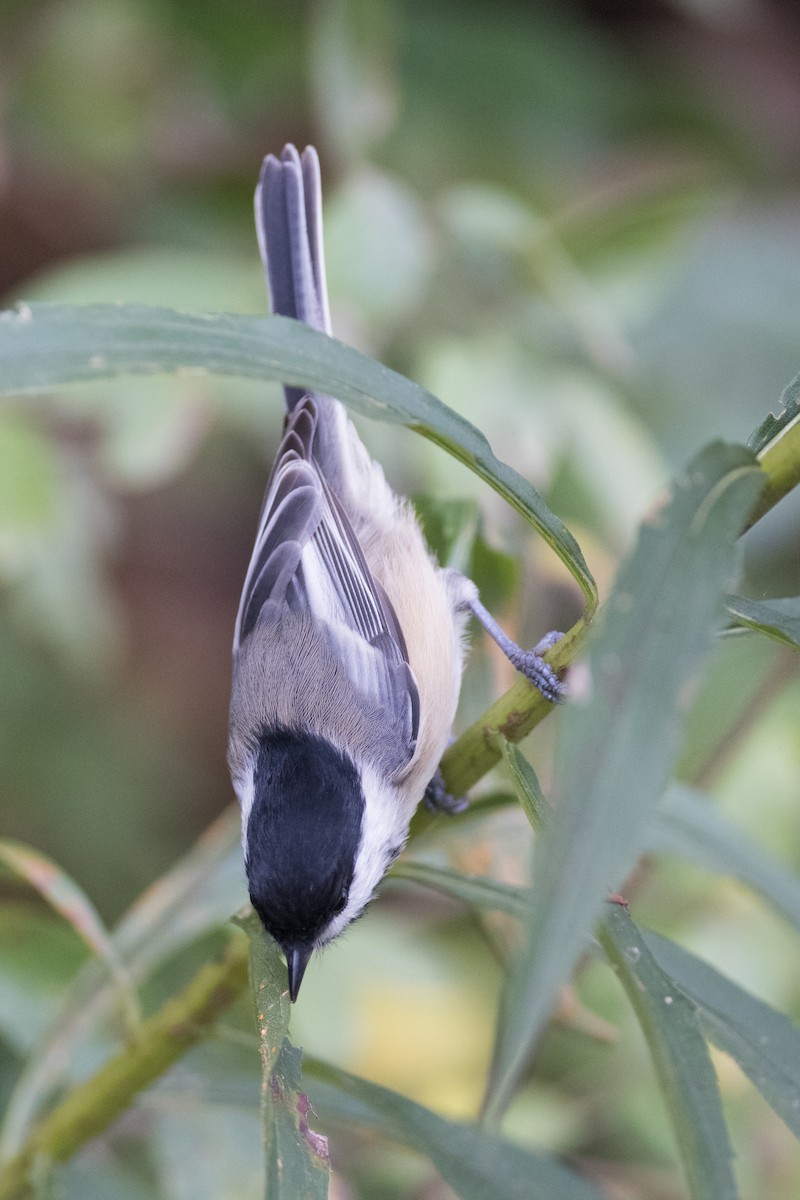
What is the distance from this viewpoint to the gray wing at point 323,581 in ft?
4.94

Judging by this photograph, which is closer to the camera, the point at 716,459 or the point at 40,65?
the point at 716,459

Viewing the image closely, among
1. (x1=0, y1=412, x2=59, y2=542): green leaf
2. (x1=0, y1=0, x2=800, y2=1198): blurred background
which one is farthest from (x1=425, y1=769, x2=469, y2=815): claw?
(x1=0, y1=412, x2=59, y2=542): green leaf

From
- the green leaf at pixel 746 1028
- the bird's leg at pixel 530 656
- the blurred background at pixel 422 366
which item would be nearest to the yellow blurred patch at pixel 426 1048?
the blurred background at pixel 422 366

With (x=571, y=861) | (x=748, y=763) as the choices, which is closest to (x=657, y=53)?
(x=748, y=763)

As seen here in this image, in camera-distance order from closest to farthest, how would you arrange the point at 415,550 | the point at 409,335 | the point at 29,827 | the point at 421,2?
the point at 415,550 → the point at 409,335 → the point at 29,827 → the point at 421,2

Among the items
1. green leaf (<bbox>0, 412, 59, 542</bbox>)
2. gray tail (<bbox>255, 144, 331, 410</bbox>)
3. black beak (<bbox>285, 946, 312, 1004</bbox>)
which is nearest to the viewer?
black beak (<bbox>285, 946, 312, 1004</bbox>)

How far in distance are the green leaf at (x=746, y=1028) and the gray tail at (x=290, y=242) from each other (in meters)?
1.02

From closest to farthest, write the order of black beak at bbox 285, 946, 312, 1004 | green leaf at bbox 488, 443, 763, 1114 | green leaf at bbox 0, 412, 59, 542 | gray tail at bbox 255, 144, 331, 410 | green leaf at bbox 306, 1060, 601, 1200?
1. green leaf at bbox 488, 443, 763, 1114
2. green leaf at bbox 306, 1060, 601, 1200
3. black beak at bbox 285, 946, 312, 1004
4. gray tail at bbox 255, 144, 331, 410
5. green leaf at bbox 0, 412, 59, 542

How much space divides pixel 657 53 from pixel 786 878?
2.85 meters

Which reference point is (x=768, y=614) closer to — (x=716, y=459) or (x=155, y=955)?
(x=716, y=459)

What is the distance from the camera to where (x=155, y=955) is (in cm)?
126

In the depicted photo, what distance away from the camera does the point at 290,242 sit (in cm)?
168

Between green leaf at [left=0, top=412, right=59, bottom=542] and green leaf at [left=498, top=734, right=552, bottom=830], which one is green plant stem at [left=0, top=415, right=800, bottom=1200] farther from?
green leaf at [left=0, top=412, right=59, bottom=542]

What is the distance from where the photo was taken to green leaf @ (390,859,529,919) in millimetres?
1039
